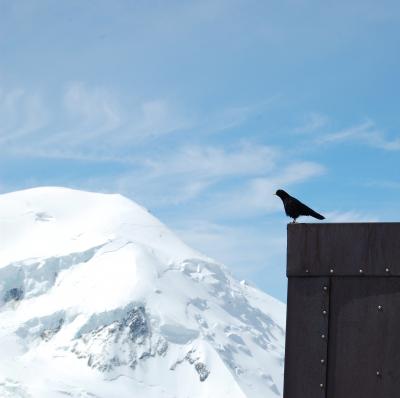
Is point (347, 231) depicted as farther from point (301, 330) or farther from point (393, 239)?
point (301, 330)

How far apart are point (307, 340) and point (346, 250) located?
1.65ft

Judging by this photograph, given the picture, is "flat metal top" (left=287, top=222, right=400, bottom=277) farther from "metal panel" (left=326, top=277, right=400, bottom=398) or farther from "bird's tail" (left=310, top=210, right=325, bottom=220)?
"bird's tail" (left=310, top=210, right=325, bottom=220)

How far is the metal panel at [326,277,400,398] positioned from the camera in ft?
16.4

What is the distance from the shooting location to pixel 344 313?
16.9 feet

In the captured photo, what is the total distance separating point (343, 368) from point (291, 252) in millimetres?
672

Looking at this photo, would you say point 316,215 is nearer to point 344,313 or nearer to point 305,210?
point 305,210

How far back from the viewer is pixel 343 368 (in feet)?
16.7

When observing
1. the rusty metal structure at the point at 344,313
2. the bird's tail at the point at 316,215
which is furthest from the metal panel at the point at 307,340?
the bird's tail at the point at 316,215

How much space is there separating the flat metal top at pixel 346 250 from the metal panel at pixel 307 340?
0.08 m

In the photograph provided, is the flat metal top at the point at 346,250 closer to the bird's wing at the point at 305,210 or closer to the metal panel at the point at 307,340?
the metal panel at the point at 307,340

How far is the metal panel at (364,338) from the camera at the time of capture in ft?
16.4

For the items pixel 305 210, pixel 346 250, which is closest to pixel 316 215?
pixel 305 210

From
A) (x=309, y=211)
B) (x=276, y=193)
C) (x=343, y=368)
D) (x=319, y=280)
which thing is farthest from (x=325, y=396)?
(x=276, y=193)

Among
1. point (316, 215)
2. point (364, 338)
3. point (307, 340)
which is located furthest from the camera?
point (316, 215)
